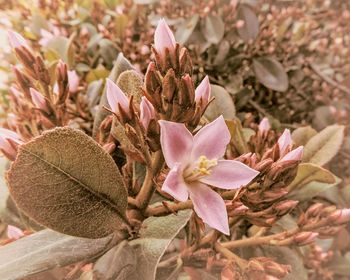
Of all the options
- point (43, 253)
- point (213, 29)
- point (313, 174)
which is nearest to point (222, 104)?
point (313, 174)

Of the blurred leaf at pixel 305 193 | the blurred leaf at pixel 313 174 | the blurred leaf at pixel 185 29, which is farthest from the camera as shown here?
the blurred leaf at pixel 185 29

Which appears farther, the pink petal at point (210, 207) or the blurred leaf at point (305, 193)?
the blurred leaf at point (305, 193)

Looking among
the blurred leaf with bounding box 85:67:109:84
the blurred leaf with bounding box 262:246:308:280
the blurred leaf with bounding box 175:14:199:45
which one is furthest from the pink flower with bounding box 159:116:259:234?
the blurred leaf with bounding box 175:14:199:45

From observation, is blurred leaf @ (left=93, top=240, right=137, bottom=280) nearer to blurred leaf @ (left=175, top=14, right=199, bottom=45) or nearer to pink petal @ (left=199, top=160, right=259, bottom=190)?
pink petal @ (left=199, top=160, right=259, bottom=190)

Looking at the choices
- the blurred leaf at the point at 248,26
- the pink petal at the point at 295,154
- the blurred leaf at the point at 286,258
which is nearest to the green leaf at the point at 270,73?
the blurred leaf at the point at 248,26

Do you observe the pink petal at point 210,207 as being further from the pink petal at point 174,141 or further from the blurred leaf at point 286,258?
the blurred leaf at point 286,258
